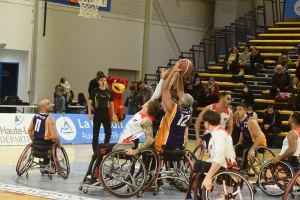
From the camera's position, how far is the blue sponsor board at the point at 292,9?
22.7m

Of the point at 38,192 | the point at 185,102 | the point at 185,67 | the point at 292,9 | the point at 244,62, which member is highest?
the point at 292,9

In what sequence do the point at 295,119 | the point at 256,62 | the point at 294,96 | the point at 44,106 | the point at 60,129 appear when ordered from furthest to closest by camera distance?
the point at 256,62, the point at 294,96, the point at 60,129, the point at 44,106, the point at 295,119

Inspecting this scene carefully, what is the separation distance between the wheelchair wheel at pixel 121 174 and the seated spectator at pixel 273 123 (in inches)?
358

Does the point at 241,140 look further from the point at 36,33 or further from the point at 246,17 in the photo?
the point at 246,17

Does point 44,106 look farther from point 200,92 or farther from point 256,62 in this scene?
point 256,62

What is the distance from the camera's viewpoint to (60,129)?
1510 centimetres

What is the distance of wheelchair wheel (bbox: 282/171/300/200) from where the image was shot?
6656 mm

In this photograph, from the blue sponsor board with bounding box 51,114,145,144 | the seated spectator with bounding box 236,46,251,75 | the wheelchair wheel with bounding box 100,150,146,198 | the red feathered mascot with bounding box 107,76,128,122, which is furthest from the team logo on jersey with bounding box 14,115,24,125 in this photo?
the seated spectator with bounding box 236,46,251,75

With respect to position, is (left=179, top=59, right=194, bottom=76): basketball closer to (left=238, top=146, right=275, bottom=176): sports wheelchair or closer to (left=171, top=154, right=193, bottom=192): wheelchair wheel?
(left=171, top=154, right=193, bottom=192): wheelchair wheel

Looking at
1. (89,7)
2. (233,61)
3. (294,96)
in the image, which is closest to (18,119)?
(89,7)

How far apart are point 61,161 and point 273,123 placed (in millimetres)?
8499

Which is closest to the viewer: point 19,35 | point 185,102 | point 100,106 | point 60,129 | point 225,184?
point 225,184

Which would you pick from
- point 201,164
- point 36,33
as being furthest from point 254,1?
point 201,164

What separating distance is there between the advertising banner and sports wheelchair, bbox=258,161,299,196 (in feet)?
23.2
